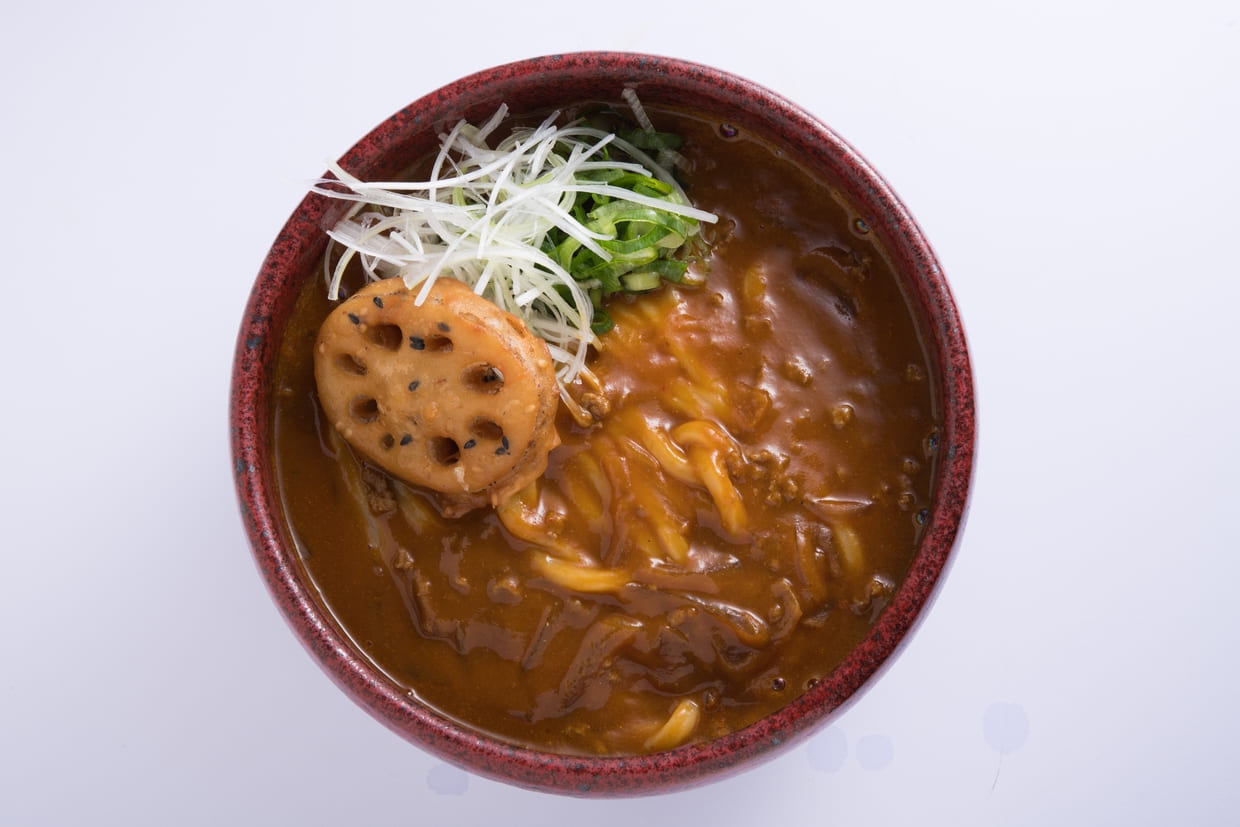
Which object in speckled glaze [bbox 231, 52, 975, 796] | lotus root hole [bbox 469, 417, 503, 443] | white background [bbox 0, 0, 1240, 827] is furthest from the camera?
white background [bbox 0, 0, 1240, 827]

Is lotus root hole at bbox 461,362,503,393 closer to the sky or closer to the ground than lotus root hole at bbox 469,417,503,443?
closer to the sky

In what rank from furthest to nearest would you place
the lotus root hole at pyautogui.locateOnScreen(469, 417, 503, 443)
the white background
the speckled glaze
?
the white background
the lotus root hole at pyautogui.locateOnScreen(469, 417, 503, 443)
the speckled glaze

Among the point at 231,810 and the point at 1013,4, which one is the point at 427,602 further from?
the point at 1013,4

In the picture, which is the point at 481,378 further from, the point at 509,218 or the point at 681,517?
the point at 681,517

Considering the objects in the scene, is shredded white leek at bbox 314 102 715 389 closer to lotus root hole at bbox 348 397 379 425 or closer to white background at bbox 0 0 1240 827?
lotus root hole at bbox 348 397 379 425

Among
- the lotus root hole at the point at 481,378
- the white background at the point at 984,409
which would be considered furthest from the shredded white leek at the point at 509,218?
the white background at the point at 984,409

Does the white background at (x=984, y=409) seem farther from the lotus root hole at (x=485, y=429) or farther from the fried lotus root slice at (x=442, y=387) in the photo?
the lotus root hole at (x=485, y=429)

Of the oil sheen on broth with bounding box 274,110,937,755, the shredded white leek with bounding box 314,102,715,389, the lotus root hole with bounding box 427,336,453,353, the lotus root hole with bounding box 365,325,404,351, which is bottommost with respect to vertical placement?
the oil sheen on broth with bounding box 274,110,937,755

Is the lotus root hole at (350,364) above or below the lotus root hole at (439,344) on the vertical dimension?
below

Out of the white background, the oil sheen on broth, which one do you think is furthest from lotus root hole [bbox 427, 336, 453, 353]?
the white background
